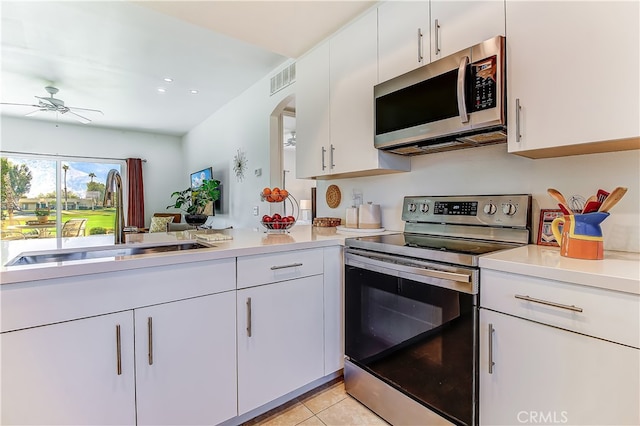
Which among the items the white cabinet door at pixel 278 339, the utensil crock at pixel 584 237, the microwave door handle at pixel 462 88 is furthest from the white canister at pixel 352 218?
the utensil crock at pixel 584 237

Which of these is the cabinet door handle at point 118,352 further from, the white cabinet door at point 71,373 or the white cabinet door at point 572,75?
the white cabinet door at point 572,75

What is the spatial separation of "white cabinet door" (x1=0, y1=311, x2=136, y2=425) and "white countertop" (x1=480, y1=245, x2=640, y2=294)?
54.7 inches

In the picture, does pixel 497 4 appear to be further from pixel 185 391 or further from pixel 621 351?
pixel 185 391

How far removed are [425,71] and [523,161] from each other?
26.0 inches

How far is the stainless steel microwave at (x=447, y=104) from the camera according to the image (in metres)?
1.27

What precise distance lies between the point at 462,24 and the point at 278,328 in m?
1.72

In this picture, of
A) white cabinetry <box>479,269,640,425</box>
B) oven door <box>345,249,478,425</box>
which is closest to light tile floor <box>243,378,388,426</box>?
oven door <box>345,249,478,425</box>

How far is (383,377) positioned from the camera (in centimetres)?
149

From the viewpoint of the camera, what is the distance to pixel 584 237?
42.1 inches

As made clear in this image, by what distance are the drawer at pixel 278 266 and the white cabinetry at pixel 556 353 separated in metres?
0.84

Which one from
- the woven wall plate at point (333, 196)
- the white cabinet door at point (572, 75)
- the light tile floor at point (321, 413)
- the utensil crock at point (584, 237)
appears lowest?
the light tile floor at point (321, 413)

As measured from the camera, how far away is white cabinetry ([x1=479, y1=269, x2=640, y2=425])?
0.83m

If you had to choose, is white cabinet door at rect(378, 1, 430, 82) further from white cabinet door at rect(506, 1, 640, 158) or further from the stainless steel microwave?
white cabinet door at rect(506, 1, 640, 158)

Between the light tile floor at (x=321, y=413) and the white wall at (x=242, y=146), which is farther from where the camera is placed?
the white wall at (x=242, y=146)
